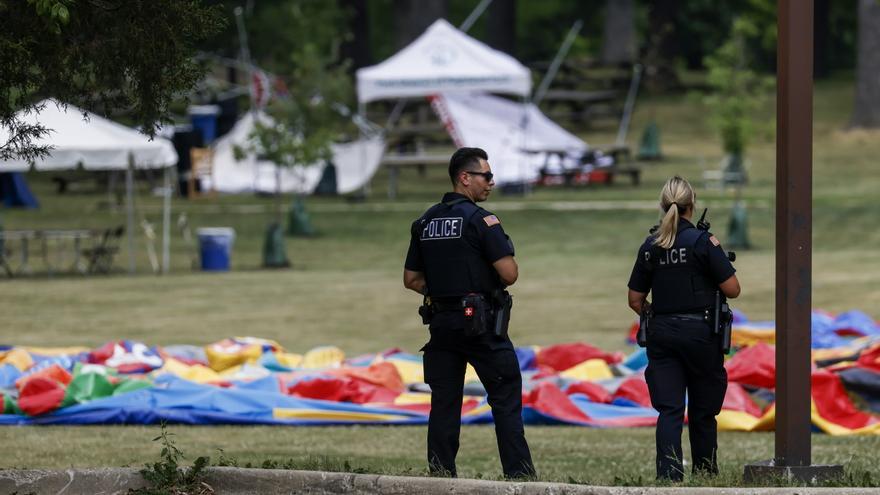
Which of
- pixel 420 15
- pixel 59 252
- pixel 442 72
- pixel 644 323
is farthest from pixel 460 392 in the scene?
pixel 420 15

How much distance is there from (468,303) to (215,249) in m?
18.9

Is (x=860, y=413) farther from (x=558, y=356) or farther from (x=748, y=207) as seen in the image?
(x=748, y=207)

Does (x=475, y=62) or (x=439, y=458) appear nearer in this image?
(x=439, y=458)

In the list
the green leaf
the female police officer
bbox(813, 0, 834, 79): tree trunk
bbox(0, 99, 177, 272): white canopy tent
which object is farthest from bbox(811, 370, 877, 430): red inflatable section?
bbox(813, 0, 834, 79): tree trunk

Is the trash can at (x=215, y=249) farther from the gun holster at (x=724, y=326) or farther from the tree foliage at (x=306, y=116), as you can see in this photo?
the gun holster at (x=724, y=326)

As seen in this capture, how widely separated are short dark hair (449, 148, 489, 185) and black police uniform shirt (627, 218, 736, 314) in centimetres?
93

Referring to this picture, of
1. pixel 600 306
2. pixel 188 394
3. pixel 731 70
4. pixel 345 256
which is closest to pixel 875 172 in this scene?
pixel 731 70

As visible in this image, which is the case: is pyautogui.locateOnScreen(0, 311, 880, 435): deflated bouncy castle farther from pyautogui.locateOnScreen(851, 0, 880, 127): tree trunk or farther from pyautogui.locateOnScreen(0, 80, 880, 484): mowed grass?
pyautogui.locateOnScreen(851, 0, 880, 127): tree trunk

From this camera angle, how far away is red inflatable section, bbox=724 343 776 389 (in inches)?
523

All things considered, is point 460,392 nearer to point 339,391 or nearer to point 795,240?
point 795,240

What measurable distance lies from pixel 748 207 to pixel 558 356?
20.0 meters

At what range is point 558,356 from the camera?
50.4 ft

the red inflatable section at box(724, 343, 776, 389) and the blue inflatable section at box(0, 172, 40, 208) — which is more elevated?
the blue inflatable section at box(0, 172, 40, 208)

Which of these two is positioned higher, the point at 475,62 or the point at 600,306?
the point at 475,62
